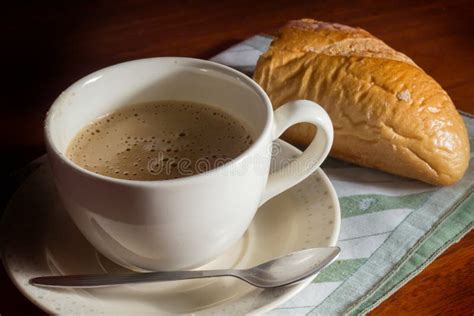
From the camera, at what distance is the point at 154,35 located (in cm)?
130

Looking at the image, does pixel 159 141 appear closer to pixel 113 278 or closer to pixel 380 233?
pixel 113 278

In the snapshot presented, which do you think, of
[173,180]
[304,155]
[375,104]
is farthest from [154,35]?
[173,180]

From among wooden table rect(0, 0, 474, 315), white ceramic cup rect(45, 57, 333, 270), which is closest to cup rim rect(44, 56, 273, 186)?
white ceramic cup rect(45, 57, 333, 270)

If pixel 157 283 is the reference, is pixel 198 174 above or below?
above

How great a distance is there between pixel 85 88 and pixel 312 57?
39 cm

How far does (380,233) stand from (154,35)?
2.30ft

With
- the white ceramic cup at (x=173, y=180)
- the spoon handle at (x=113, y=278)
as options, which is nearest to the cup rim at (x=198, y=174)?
the white ceramic cup at (x=173, y=180)

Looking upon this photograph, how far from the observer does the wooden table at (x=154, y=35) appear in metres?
1.07

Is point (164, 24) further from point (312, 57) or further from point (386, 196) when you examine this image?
point (386, 196)

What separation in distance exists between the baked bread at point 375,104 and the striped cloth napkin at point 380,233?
3 cm

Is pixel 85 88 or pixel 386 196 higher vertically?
pixel 85 88

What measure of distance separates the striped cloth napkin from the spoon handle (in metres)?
0.10

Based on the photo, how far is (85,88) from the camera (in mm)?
744

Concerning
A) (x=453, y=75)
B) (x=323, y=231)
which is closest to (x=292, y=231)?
(x=323, y=231)
